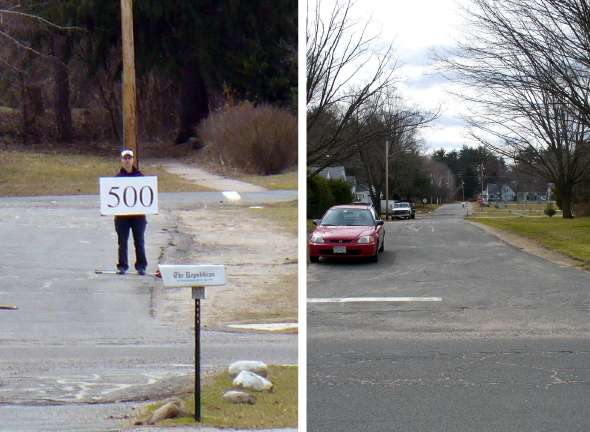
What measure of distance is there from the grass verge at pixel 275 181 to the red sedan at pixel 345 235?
6.51m

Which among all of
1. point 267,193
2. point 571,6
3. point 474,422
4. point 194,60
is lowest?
point 474,422

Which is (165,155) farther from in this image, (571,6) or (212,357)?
(571,6)

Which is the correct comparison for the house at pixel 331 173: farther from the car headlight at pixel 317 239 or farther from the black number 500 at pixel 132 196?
the black number 500 at pixel 132 196

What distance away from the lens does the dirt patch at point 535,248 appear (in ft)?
46.5

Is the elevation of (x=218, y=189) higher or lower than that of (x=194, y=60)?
lower

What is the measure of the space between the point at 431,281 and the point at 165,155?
7.01 meters

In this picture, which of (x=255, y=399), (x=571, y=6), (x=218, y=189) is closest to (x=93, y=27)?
(x=218, y=189)

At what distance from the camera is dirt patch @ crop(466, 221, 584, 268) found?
46.5 feet

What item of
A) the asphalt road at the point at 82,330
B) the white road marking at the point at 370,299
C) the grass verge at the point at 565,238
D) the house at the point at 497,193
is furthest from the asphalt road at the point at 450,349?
the house at the point at 497,193

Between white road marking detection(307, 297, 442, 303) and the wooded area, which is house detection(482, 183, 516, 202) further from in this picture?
the wooded area

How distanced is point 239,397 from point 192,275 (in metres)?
1.23

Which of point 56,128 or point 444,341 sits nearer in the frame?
point 56,128

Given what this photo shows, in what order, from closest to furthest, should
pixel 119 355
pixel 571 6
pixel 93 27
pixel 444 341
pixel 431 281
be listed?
pixel 93 27
pixel 119 355
pixel 444 341
pixel 431 281
pixel 571 6

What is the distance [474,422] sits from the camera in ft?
18.4
